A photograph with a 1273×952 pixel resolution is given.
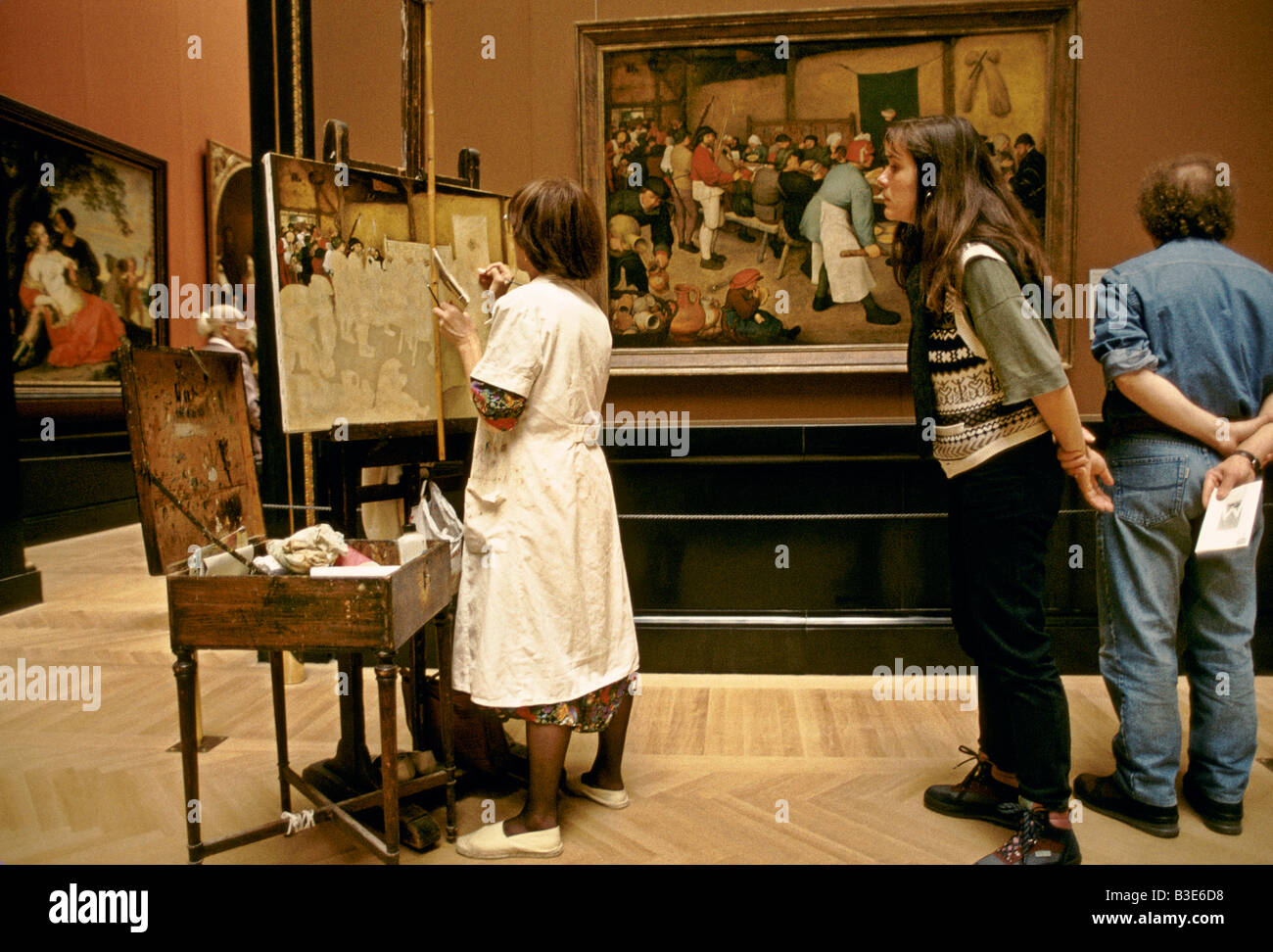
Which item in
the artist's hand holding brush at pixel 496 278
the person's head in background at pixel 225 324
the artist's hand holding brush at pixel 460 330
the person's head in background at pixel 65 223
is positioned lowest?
the artist's hand holding brush at pixel 460 330

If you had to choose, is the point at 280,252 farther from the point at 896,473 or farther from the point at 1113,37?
the point at 1113,37

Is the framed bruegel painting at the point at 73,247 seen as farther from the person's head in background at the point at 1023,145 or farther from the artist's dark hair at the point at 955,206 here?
the artist's dark hair at the point at 955,206

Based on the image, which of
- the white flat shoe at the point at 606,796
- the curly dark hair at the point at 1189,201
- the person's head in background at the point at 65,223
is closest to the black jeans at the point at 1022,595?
the curly dark hair at the point at 1189,201

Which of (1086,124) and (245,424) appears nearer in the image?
(245,424)

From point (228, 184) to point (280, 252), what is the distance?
746cm

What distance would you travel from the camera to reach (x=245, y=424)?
8.39 ft

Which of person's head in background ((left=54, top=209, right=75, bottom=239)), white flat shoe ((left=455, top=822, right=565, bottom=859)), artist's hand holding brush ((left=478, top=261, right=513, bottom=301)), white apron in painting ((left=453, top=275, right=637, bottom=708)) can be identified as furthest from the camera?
person's head in background ((left=54, top=209, right=75, bottom=239))

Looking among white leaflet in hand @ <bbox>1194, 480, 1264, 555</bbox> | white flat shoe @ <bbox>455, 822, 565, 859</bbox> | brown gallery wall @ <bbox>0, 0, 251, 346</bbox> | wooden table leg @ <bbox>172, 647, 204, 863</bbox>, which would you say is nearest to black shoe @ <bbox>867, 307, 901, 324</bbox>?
white leaflet in hand @ <bbox>1194, 480, 1264, 555</bbox>

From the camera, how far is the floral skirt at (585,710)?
7.64ft

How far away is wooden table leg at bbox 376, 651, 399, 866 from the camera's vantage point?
2.02 meters

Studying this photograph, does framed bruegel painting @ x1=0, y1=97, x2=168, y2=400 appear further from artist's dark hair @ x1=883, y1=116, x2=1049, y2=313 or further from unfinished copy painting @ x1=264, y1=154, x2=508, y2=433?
artist's dark hair @ x1=883, y1=116, x2=1049, y2=313

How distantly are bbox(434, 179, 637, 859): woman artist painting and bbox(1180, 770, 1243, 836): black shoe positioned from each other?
1730mm

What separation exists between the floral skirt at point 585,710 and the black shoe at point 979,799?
3.21 feet
